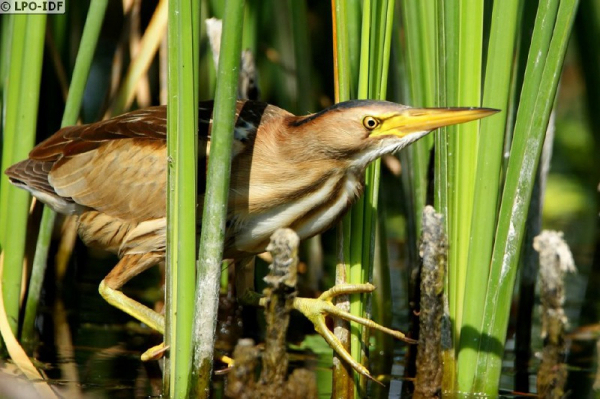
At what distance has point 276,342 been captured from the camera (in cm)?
215

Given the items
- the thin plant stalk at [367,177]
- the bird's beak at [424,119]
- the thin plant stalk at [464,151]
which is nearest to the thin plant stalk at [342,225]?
the thin plant stalk at [367,177]

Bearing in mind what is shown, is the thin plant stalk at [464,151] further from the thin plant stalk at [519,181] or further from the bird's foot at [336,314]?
the bird's foot at [336,314]

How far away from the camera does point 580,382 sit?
3.11m

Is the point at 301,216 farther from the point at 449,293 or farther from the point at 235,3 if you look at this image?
the point at 235,3

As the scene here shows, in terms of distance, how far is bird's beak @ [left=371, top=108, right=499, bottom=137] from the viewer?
226 centimetres

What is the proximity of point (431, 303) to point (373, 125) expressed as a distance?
1.79ft

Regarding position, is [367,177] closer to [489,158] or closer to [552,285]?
[489,158]

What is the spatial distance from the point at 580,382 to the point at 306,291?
135 centimetres

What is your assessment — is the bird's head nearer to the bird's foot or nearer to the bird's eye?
the bird's eye

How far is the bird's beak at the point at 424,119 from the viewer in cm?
Answer: 226

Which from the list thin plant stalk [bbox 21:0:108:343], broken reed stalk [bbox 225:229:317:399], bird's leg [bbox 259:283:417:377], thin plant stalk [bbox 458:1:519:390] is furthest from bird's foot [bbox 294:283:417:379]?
thin plant stalk [bbox 21:0:108:343]

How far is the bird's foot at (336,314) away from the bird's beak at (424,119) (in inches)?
17.9

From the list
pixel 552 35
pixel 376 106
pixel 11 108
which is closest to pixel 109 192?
pixel 11 108

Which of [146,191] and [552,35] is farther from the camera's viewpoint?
[146,191]
